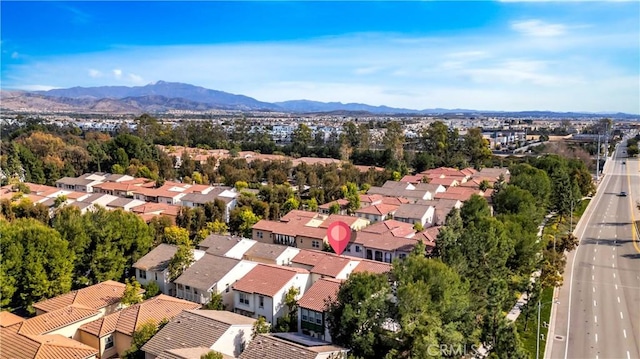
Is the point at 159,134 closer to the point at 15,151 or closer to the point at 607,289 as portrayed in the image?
the point at 15,151

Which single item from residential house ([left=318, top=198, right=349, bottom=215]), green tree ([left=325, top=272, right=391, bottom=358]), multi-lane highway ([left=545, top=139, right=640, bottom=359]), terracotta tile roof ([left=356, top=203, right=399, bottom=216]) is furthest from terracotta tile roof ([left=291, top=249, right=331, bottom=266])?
Answer: residential house ([left=318, top=198, right=349, bottom=215])

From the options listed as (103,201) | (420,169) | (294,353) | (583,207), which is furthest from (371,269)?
(420,169)

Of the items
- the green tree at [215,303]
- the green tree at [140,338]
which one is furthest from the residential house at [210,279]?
the green tree at [140,338]

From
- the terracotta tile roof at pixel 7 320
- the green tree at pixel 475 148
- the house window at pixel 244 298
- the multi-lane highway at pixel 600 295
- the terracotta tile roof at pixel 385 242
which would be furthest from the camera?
the green tree at pixel 475 148

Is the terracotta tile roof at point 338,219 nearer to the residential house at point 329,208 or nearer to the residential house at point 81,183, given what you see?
the residential house at point 329,208

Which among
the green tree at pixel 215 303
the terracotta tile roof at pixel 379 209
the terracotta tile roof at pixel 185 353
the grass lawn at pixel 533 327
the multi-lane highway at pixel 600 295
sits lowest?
the grass lawn at pixel 533 327

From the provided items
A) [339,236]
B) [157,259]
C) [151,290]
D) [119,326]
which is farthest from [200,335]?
[339,236]
